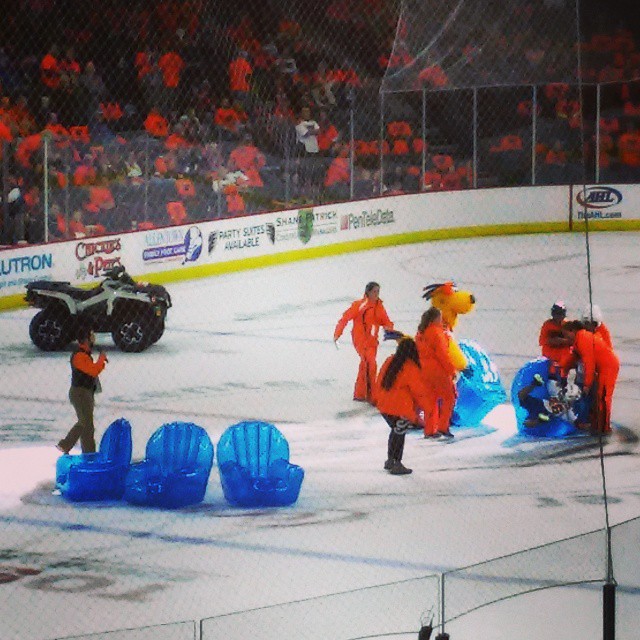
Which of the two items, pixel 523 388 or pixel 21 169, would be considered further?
pixel 21 169

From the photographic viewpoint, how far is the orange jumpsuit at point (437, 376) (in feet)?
35.4

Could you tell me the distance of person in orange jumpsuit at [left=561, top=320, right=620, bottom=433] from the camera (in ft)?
36.1

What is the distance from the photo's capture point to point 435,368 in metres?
10.9

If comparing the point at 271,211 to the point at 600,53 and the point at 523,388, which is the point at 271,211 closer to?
the point at 600,53

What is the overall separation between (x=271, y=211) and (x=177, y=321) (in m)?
3.71

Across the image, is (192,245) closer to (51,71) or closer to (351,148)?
(51,71)

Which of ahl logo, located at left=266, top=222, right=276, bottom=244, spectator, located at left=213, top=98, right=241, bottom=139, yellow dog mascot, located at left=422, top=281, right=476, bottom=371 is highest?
spectator, located at left=213, top=98, right=241, bottom=139

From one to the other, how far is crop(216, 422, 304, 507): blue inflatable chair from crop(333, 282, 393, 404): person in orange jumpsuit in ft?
9.02

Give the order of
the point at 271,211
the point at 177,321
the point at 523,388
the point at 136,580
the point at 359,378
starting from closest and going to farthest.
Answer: the point at 136,580
the point at 523,388
the point at 359,378
the point at 177,321
the point at 271,211

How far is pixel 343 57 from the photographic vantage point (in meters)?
21.5

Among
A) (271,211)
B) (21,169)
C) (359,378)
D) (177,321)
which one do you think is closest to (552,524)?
(359,378)

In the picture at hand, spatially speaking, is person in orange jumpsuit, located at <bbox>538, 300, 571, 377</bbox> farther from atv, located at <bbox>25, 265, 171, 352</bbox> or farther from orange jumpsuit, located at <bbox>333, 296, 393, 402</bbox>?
atv, located at <bbox>25, 265, 171, 352</bbox>

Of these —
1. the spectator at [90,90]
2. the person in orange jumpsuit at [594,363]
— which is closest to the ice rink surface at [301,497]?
the person in orange jumpsuit at [594,363]

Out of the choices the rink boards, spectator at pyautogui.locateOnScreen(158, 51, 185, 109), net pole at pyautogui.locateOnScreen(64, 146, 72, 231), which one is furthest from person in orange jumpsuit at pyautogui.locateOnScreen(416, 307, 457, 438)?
spectator at pyautogui.locateOnScreen(158, 51, 185, 109)
